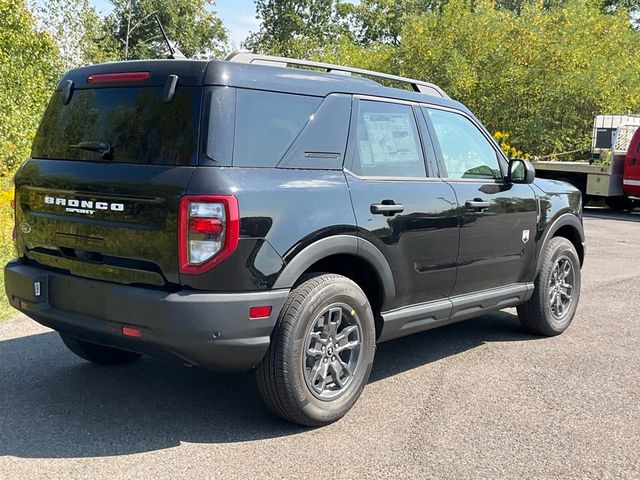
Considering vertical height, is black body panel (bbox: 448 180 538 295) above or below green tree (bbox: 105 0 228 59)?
below

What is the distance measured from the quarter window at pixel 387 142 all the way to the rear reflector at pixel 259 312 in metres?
1.06

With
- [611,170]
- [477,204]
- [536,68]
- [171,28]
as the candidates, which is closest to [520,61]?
[536,68]

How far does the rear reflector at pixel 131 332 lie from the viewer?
3.58 metres

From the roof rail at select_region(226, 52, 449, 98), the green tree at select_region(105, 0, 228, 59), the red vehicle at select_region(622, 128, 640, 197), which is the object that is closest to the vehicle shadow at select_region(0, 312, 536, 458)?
the roof rail at select_region(226, 52, 449, 98)

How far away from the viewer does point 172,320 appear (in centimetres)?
345

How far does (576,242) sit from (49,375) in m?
4.42

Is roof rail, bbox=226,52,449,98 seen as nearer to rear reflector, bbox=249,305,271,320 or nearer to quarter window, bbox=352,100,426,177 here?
quarter window, bbox=352,100,426,177

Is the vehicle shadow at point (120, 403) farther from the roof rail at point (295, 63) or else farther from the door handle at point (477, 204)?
the roof rail at point (295, 63)

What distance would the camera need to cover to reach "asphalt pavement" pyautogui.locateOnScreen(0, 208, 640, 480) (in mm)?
3500

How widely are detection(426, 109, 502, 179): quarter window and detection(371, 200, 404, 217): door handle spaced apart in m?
0.71

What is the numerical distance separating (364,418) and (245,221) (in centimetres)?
142

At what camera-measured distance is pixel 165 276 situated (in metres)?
3.53

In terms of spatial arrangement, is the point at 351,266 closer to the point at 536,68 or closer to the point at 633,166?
the point at 633,166

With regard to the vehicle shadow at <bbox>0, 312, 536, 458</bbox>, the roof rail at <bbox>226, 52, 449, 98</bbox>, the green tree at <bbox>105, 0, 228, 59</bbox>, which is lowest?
the vehicle shadow at <bbox>0, 312, 536, 458</bbox>
